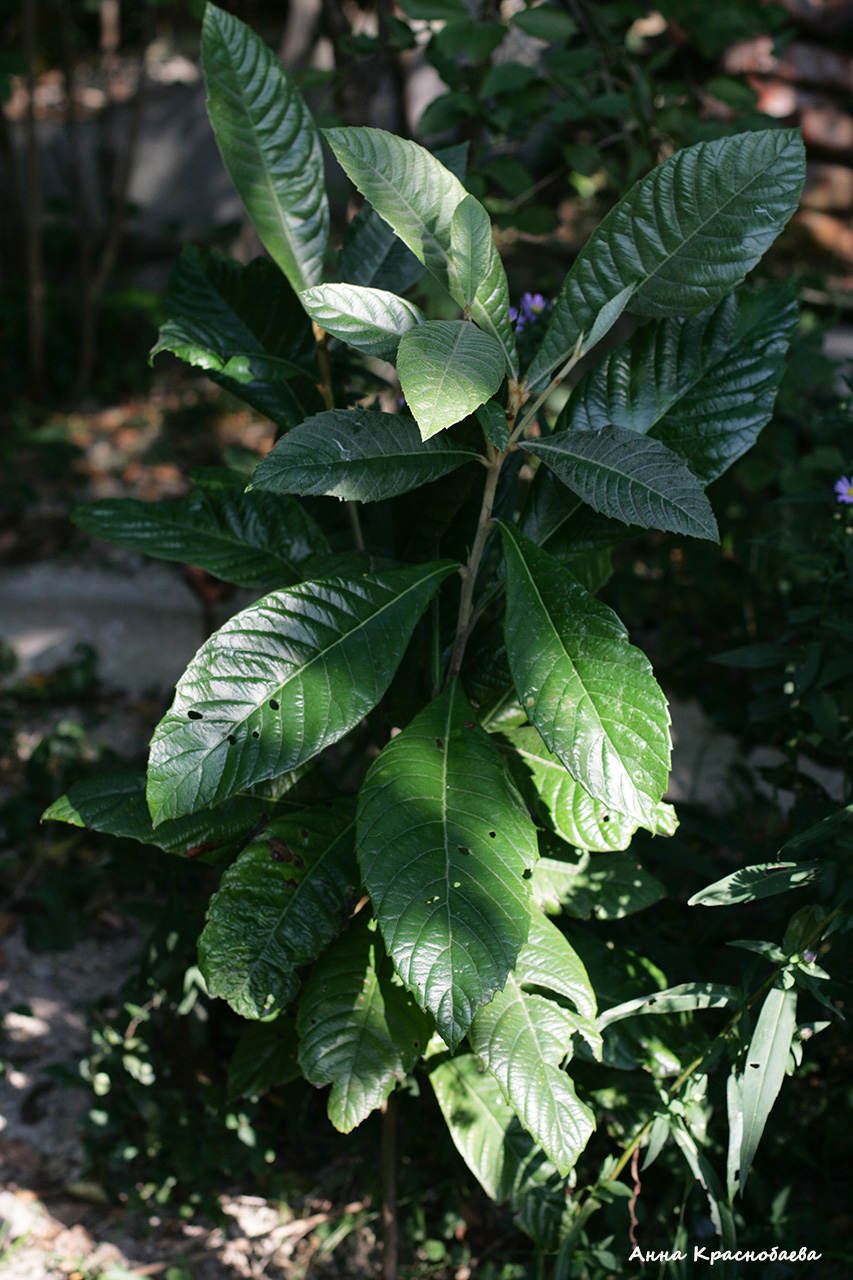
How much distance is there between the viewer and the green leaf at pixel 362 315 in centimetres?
118

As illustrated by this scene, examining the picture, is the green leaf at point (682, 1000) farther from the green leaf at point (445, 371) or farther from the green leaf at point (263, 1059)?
the green leaf at point (445, 371)

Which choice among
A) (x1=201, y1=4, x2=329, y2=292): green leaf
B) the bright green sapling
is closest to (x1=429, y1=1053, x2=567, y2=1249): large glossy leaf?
the bright green sapling

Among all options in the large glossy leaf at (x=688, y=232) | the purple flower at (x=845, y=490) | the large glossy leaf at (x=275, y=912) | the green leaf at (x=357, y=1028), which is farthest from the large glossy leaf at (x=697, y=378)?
the green leaf at (x=357, y=1028)

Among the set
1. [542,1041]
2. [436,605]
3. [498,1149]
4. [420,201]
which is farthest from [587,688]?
[498,1149]

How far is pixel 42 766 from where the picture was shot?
253 cm

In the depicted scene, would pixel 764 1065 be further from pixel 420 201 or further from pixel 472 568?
pixel 420 201

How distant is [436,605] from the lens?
4.82 ft

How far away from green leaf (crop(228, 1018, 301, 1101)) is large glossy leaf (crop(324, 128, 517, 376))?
3.61 feet

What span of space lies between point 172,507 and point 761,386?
2.94 ft

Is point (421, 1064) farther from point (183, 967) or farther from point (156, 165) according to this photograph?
point (156, 165)

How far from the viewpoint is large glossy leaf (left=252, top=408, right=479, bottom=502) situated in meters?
1.16

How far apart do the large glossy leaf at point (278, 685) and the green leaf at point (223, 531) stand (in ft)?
0.89

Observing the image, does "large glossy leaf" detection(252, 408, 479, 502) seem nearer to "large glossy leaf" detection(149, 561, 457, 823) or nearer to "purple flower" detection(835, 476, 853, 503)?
"large glossy leaf" detection(149, 561, 457, 823)

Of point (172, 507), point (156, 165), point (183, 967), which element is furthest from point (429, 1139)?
point (156, 165)
